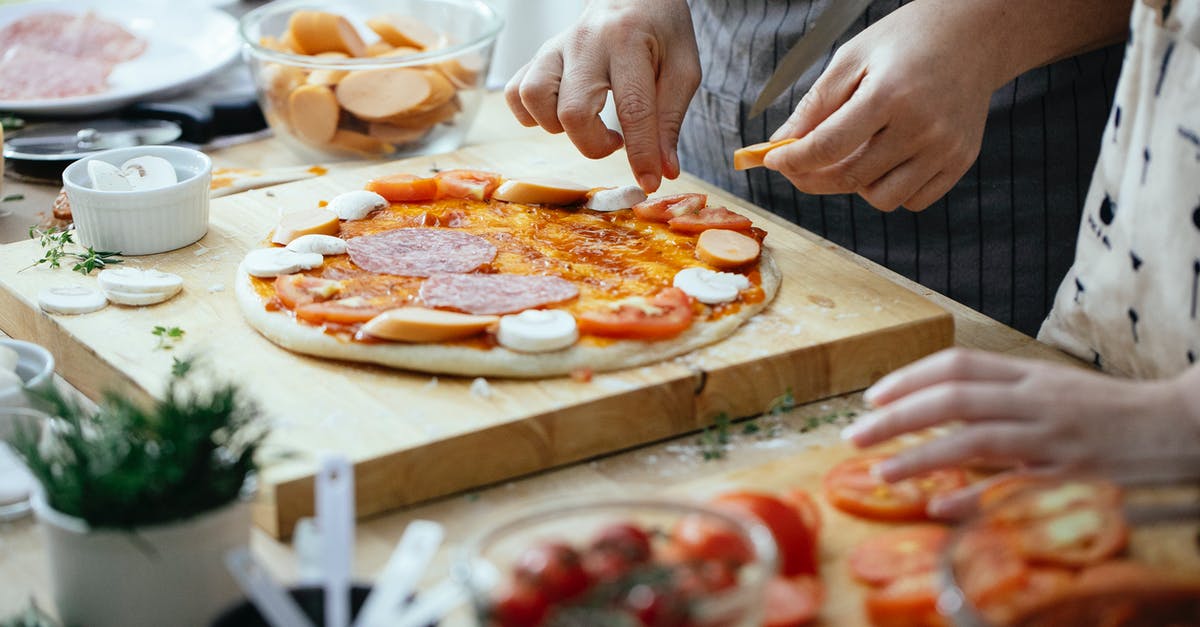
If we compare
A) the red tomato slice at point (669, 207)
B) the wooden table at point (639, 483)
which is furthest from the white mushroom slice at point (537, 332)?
the red tomato slice at point (669, 207)

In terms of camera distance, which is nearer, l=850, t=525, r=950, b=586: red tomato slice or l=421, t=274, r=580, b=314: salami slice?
l=850, t=525, r=950, b=586: red tomato slice

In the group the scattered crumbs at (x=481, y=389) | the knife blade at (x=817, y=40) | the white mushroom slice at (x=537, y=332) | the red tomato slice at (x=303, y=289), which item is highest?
the knife blade at (x=817, y=40)

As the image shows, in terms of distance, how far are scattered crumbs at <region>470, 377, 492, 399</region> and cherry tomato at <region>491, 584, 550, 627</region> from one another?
68 centimetres

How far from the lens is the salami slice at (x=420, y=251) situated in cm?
205

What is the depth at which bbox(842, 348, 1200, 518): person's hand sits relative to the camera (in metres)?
1.33

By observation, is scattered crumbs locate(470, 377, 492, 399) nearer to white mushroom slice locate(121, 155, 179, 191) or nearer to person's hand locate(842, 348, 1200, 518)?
person's hand locate(842, 348, 1200, 518)

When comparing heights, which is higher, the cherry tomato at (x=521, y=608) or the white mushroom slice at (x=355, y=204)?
the white mushroom slice at (x=355, y=204)

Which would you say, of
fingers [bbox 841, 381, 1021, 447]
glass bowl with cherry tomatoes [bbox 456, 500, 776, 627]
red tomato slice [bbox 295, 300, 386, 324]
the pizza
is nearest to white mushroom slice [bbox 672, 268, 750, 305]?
the pizza

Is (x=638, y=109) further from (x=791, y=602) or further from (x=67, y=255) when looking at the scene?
(x=791, y=602)

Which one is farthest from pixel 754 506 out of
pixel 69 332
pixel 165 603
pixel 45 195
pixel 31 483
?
pixel 45 195

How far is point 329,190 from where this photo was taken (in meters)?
2.51

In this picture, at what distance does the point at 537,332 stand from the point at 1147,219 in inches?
33.6

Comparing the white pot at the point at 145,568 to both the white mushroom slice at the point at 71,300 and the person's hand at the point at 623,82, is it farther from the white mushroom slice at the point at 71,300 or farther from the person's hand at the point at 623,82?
the person's hand at the point at 623,82

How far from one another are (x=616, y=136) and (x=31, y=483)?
1.21 meters
